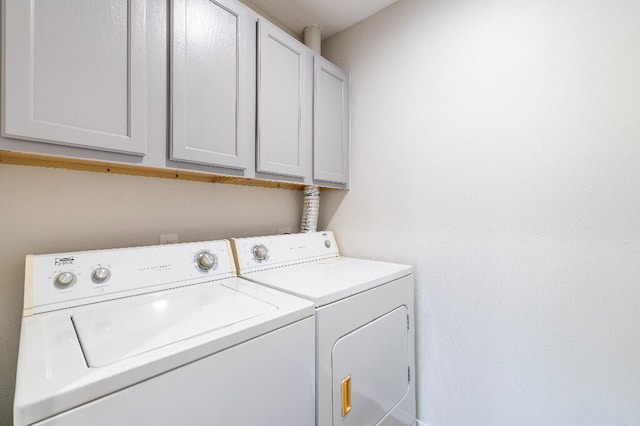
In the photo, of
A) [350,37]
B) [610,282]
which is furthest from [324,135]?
[610,282]

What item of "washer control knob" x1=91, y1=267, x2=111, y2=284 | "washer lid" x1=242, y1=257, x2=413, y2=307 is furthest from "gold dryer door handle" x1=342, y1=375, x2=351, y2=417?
"washer control knob" x1=91, y1=267, x2=111, y2=284

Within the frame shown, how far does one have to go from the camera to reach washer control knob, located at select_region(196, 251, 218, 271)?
1.33 meters

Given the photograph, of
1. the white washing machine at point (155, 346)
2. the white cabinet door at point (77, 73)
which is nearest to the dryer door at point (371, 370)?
the white washing machine at point (155, 346)

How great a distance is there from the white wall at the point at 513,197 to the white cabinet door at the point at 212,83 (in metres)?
0.91

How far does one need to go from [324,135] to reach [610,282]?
5.19 feet

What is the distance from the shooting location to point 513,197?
4.68 feet

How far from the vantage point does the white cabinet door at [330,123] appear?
5.95 feet

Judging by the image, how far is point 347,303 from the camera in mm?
1188

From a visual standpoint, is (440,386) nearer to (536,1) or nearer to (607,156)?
(607,156)

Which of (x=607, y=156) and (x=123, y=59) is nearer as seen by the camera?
(x=123, y=59)

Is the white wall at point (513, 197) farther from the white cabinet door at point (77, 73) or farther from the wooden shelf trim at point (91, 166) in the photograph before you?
the white cabinet door at point (77, 73)

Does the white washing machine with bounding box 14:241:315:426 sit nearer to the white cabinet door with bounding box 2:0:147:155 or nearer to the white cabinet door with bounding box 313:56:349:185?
the white cabinet door with bounding box 2:0:147:155

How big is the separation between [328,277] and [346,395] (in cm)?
49

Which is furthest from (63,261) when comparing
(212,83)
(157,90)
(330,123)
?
(330,123)
